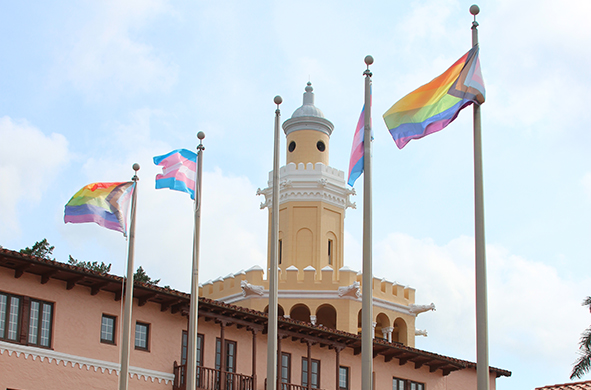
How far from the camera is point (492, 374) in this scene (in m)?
43.0

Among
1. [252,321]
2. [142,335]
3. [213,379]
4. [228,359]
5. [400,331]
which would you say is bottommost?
[213,379]

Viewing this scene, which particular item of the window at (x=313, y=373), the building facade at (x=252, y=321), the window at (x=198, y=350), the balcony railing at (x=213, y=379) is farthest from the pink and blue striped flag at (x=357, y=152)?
the window at (x=313, y=373)

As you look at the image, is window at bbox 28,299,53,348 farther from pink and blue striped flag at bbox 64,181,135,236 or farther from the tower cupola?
the tower cupola

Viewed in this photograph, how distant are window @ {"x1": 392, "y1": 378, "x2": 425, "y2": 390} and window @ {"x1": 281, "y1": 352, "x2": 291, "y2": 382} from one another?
6308 mm

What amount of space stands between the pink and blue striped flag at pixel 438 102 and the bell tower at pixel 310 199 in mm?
27320

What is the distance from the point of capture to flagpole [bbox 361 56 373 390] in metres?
17.7

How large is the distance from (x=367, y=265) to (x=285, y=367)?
15.8m

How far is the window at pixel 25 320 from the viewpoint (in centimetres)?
2517

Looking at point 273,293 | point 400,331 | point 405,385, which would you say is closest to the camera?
point 273,293

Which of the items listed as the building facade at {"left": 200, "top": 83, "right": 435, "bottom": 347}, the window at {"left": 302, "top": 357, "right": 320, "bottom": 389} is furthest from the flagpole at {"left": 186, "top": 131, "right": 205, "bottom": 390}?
the building facade at {"left": 200, "top": 83, "right": 435, "bottom": 347}

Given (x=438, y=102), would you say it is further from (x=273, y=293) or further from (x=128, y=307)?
(x=128, y=307)

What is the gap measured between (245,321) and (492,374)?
1696cm

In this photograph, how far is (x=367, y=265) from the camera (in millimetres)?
18500

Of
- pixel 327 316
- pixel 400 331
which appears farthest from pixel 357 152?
pixel 400 331
